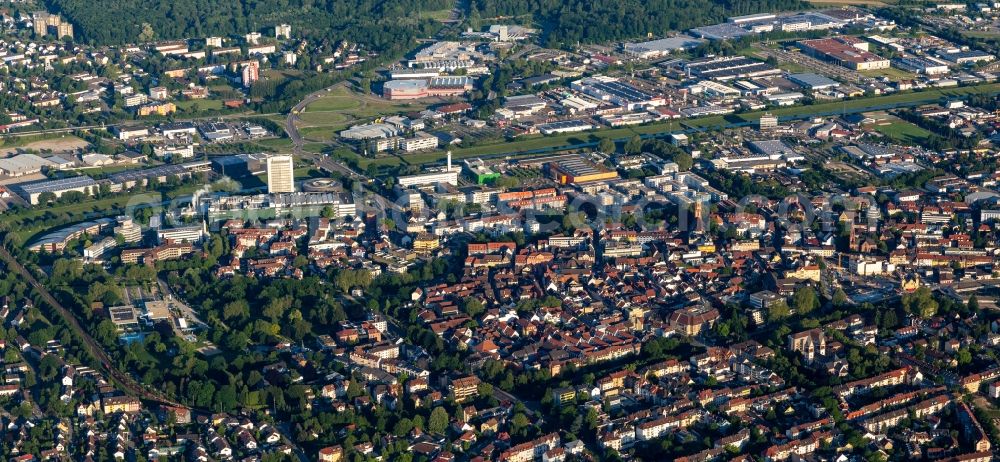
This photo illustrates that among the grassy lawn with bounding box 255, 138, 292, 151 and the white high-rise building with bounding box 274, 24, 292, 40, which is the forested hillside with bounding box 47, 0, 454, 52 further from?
the grassy lawn with bounding box 255, 138, 292, 151

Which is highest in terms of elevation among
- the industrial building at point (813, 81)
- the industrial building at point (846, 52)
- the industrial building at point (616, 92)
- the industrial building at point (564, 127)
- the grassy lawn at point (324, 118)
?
the industrial building at point (846, 52)

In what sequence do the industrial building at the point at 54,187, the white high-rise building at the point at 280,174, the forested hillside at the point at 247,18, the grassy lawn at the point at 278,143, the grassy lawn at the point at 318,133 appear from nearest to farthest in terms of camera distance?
1. the white high-rise building at the point at 280,174
2. the industrial building at the point at 54,187
3. the grassy lawn at the point at 278,143
4. the grassy lawn at the point at 318,133
5. the forested hillside at the point at 247,18

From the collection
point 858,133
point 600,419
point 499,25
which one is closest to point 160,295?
point 600,419

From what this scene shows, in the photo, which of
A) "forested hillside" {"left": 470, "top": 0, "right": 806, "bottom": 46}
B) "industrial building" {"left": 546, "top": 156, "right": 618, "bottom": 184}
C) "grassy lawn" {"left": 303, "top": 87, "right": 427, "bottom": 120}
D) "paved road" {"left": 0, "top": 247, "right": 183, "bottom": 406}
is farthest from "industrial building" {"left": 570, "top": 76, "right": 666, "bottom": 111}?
"paved road" {"left": 0, "top": 247, "right": 183, "bottom": 406}

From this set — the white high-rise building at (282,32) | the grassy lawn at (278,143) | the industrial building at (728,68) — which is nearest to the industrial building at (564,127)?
the industrial building at (728,68)

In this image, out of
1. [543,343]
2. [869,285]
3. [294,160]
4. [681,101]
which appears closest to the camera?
[543,343]

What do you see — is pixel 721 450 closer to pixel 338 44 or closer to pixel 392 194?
pixel 392 194

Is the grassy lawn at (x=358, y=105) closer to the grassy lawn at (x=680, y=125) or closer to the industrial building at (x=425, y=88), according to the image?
the industrial building at (x=425, y=88)
